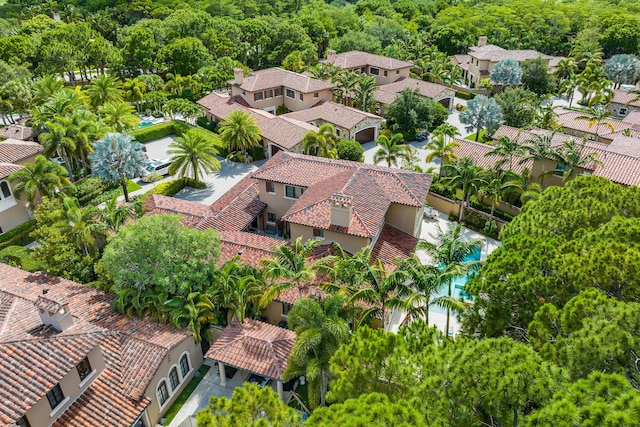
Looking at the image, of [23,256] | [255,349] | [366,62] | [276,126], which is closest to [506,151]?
[276,126]

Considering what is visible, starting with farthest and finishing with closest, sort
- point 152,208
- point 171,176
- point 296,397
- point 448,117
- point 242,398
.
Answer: point 448,117 < point 171,176 < point 152,208 < point 296,397 < point 242,398

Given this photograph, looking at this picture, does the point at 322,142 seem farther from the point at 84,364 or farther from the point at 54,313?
the point at 84,364

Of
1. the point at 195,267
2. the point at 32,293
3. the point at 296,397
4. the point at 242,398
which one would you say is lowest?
the point at 296,397

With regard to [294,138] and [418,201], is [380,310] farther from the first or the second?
[294,138]

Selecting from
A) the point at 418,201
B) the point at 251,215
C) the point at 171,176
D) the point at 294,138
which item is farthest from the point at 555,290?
the point at 171,176

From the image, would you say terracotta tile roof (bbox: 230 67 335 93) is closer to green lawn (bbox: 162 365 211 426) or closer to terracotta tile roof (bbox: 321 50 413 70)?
terracotta tile roof (bbox: 321 50 413 70)

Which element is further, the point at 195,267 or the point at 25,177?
the point at 25,177

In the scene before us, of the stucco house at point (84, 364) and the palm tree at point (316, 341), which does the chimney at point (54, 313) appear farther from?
the palm tree at point (316, 341)

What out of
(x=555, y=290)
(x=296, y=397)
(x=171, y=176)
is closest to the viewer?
(x=555, y=290)
